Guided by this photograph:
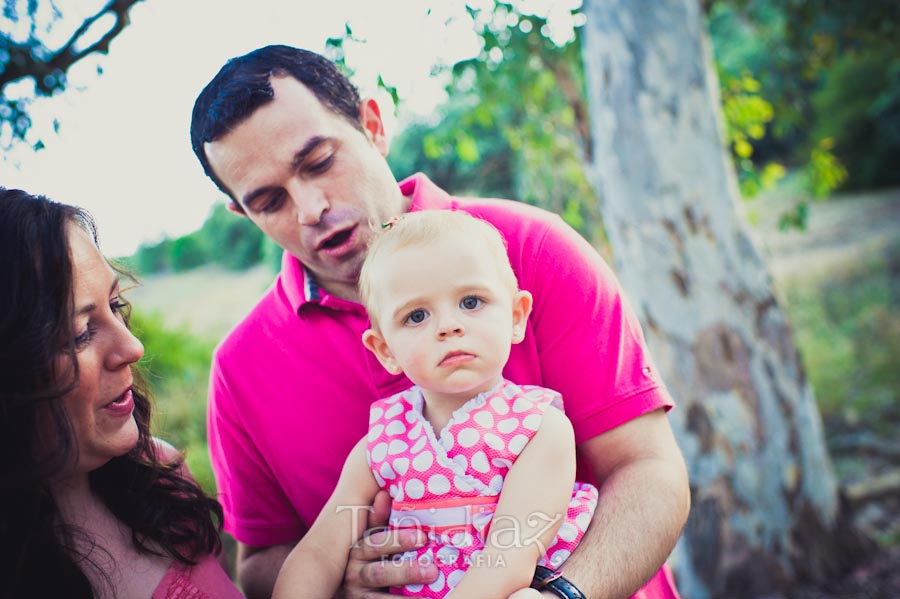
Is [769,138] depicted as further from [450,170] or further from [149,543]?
[149,543]

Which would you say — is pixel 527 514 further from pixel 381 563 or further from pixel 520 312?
pixel 520 312

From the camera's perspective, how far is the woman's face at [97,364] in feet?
5.29

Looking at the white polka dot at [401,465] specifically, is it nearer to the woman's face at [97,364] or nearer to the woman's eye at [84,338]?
the woman's face at [97,364]

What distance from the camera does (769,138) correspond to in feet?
45.0

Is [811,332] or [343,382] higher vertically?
[343,382]

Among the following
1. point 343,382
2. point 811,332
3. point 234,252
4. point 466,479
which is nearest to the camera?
point 466,479

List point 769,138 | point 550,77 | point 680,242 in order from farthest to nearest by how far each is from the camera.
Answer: point 769,138
point 550,77
point 680,242

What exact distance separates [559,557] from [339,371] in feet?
2.63

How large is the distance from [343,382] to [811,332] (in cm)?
735

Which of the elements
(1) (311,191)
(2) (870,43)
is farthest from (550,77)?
(1) (311,191)

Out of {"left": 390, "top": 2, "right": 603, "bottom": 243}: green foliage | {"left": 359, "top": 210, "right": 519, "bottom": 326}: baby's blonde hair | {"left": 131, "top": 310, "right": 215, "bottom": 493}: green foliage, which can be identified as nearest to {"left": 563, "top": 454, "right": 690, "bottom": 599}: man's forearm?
{"left": 359, "top": 210, "right": 519, "bottom": 326}: baby's blonde hair

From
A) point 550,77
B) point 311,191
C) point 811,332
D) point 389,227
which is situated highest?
point 550,77

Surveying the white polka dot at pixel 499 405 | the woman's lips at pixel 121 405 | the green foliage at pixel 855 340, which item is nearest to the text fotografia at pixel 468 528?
the white polka dot at pixel 499 405

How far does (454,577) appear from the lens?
1661mm
